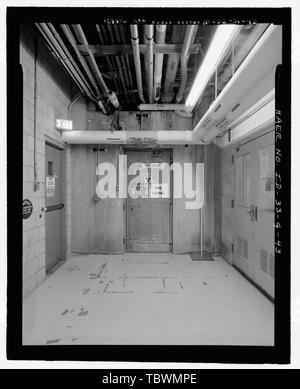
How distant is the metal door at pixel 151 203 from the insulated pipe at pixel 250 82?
1838mm

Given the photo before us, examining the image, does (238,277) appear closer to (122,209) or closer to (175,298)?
(175,298)

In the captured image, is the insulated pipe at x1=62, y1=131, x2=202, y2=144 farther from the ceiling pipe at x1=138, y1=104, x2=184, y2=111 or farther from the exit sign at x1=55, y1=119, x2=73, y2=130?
the ceiling pipe at x1=138, y1=104, x2=184, y2=111

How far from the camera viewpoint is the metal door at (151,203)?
16.9ft

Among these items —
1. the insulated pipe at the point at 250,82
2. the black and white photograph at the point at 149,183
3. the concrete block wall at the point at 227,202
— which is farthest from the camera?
the concrete block wall at the point at 227,202

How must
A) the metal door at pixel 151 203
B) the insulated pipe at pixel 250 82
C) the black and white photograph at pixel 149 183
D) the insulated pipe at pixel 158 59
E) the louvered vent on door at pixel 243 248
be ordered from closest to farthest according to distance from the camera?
1. the black and white photograph at pixel 149 183
2. the insulated pipe at pixel 250 82
3. the insulated pipe at pixel 158 59
4. the louvered vent on door at pixel 243 248
5. the metal door at pixel 151 203

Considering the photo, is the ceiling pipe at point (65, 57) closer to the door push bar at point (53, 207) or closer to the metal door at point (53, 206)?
the metal door at point (53, 206)

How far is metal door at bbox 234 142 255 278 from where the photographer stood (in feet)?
11.3

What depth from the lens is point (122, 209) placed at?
4.95 m

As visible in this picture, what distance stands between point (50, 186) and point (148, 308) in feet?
7.58

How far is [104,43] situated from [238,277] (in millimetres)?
3644

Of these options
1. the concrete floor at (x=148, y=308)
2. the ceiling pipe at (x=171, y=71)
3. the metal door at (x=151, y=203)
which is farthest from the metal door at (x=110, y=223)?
the ceiling pipe at (x=171, y=71)

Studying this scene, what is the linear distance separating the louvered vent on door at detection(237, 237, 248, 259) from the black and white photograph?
3cm

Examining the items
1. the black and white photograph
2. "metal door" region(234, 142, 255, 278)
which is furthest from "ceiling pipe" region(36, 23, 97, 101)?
"metal door" region(234, 142, 255, 278)
